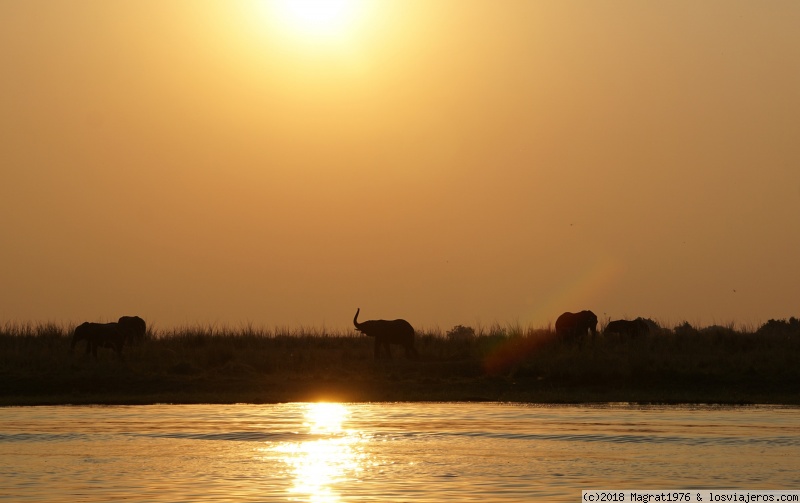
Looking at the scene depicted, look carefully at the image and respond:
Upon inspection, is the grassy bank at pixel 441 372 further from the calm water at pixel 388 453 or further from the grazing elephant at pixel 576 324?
the calm water at pixel 388 453

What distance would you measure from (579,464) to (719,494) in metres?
3.02

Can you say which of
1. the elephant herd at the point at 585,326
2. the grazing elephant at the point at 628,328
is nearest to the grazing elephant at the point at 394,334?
the elephant herd at the point at 585,326

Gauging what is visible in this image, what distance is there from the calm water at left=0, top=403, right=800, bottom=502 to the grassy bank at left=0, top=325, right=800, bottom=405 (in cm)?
342

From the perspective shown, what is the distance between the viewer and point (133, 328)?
4300 centimetres

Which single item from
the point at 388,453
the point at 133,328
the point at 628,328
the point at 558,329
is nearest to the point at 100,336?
the point at 133,328

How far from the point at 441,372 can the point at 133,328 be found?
13199mm

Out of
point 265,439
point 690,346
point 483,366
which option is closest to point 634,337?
point 690,346

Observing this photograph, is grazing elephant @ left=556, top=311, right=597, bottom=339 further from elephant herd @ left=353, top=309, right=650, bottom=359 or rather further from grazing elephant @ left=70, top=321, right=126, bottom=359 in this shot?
grazing elephant @ left=70, top=321, right=126, bottom=359

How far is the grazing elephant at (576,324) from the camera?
131ft

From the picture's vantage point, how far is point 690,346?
3784cm

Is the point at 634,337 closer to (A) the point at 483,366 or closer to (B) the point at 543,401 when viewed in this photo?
(A) the point at 483,366

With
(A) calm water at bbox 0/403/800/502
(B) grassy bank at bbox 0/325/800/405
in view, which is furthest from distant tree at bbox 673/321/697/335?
(A) calm water at bbox 0/403/800/502

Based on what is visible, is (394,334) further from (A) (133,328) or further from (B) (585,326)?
(A) (133,328)

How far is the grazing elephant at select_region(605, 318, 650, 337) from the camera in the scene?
40763 millimetres
